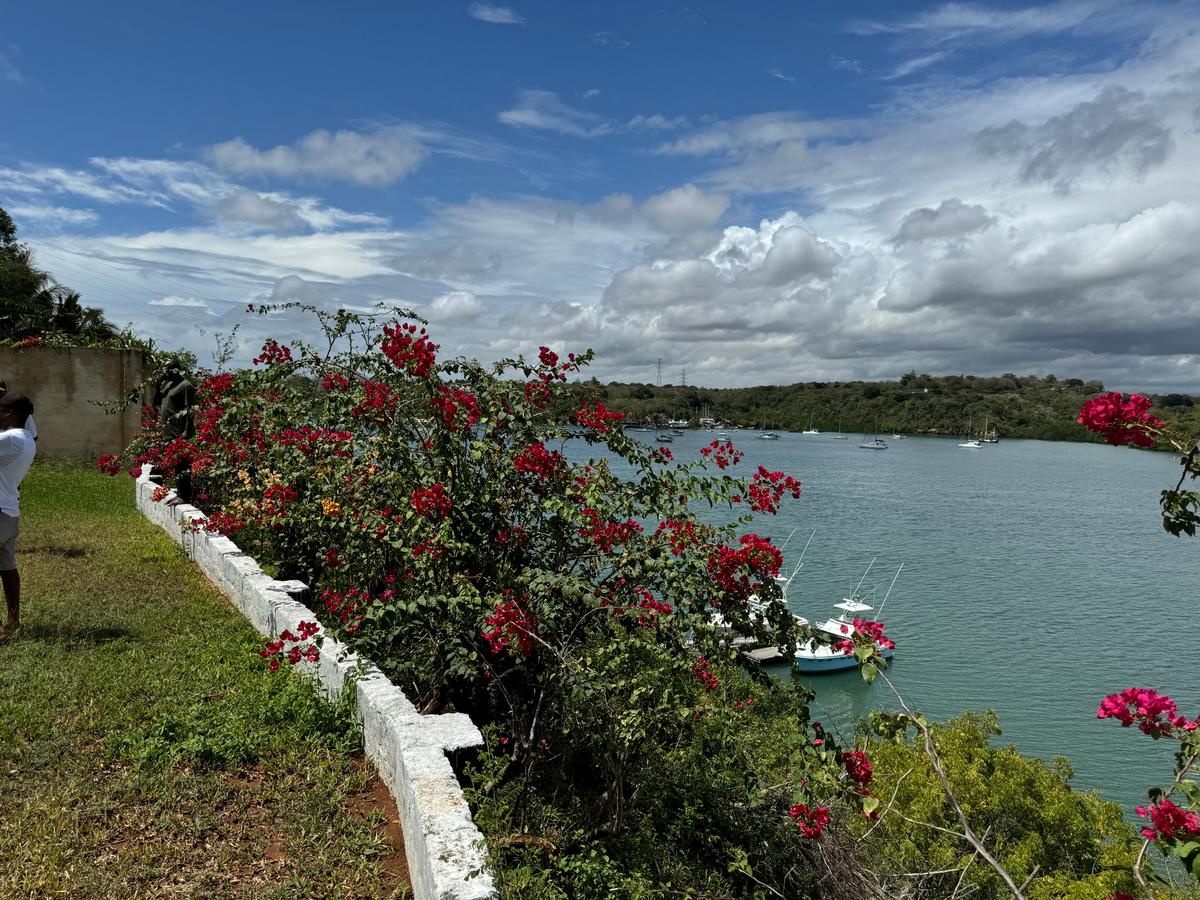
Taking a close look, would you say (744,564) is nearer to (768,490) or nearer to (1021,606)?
(768,490)

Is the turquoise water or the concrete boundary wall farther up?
the concrete boundary wall

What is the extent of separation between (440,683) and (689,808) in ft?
6.27

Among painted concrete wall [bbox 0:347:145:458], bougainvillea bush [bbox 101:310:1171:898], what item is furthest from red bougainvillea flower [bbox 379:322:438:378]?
painted concrete wall [bbox 0:347:145:458]

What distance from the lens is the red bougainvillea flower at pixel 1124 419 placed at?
2.64 meters

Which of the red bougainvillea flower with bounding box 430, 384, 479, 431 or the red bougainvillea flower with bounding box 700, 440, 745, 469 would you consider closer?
the red bougainvillea flower with bounding box 430, 384, 479, 431

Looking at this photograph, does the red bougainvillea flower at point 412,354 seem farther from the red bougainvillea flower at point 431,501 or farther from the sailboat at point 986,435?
the sailboat at point 986,435

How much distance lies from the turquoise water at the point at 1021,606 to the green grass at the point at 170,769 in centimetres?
363

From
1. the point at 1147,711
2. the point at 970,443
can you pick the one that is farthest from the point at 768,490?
the point at 970,443

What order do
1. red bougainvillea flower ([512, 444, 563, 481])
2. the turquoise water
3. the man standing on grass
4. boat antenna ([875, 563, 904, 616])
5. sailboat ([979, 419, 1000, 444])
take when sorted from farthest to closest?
sailboat ([979, 419, 1000, 444]) → boat antenna ([875, 563, 904, 616]) → the turquoise water → the man standing on grass → red bougainvillea flower ([512, 444, 563, 481])

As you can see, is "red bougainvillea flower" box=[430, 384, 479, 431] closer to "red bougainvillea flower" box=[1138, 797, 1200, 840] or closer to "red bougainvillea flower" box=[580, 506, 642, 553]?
"red bougainvillea flower" box=[580, 506, 642, 553]

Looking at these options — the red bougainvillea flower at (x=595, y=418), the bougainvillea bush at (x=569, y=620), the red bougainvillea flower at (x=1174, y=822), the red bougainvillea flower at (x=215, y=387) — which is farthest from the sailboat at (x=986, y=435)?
the red bougainvillea flower at (x=1174, y=822)

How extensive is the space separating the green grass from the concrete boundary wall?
15 cm

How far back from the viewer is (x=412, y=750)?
11.2ft

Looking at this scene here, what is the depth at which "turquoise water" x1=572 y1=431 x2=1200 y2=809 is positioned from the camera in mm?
17922
